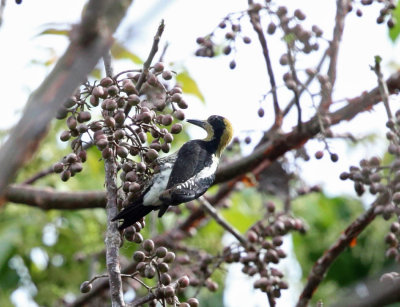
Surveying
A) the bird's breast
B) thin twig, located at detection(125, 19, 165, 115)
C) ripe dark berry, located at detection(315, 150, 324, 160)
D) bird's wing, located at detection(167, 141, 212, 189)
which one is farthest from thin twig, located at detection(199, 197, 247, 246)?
thin twig, located at detection(125, 19, 165, 115)

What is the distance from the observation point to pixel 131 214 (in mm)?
2686

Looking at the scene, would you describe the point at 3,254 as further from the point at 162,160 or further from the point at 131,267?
the point at 162,160

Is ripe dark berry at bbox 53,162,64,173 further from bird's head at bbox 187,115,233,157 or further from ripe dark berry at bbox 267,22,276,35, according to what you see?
bird's head at bbox 187,115,233,157

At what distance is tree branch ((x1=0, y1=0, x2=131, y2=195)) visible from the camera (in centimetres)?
111

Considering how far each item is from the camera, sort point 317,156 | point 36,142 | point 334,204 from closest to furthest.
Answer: point 36,142 → point 317,156 → point 334,204

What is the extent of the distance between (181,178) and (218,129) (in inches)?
49.4

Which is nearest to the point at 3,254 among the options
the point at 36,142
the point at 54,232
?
the point at 54,232

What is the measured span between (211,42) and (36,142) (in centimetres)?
274

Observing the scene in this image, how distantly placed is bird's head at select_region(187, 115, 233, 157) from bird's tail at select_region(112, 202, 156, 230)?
197cm

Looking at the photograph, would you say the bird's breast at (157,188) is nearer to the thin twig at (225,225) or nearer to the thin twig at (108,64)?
the thin twig at (225,225)

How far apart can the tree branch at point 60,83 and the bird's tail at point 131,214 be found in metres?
1.39

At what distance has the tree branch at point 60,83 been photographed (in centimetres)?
111

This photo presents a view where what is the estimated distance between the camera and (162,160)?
3.90 metres

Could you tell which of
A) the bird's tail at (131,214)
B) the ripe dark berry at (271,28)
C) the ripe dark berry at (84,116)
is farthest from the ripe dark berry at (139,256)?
the ripe dark berry at (271,28)
